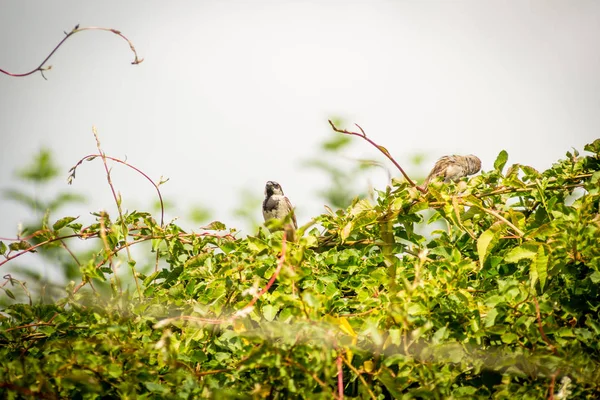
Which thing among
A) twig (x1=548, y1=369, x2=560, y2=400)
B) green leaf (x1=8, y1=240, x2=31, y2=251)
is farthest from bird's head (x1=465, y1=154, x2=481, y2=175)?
green leaf (x1=8, y1=240, x2=31, y2=251)

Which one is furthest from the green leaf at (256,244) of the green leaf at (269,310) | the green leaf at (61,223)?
the green leaf at (61,223)

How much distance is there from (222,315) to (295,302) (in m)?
0.57

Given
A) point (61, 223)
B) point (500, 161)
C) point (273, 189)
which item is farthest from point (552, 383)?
point (273, 189)

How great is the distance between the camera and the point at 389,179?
8.07 feet

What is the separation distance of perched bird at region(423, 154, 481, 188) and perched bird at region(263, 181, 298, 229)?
5.41ft

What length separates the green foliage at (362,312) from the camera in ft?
4.75

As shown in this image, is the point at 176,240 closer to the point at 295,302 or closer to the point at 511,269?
the point at 295,302

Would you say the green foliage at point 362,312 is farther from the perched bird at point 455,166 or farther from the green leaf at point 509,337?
the perched bird at point 455,166

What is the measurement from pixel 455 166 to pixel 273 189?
2.12 meters

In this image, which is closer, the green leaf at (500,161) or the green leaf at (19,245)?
the green leaf at (19,245)

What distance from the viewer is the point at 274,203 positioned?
5211mm

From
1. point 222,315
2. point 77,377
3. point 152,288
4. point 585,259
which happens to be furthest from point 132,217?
point 585,259

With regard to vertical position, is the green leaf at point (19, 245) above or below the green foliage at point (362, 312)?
above

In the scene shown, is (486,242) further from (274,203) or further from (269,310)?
(274,203)
